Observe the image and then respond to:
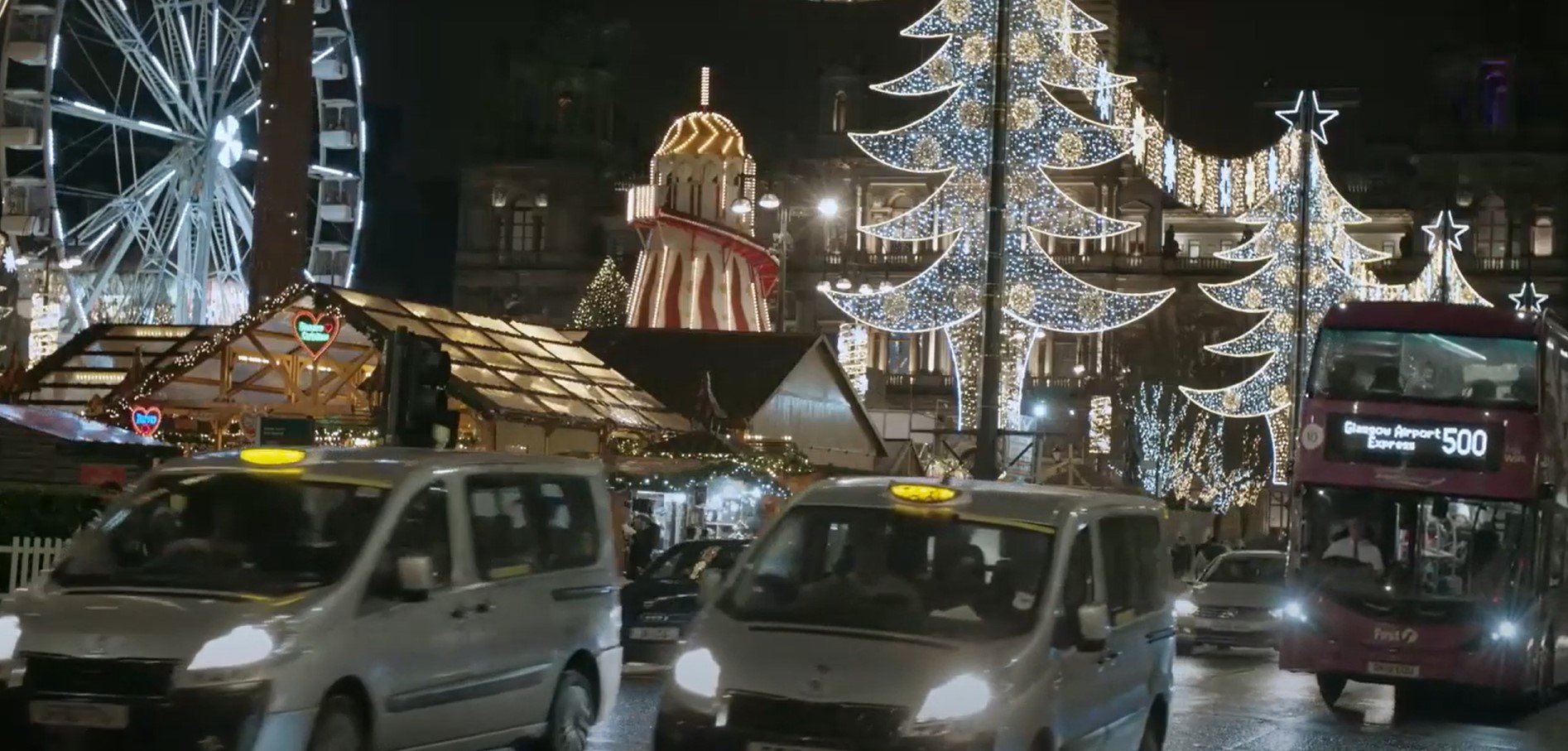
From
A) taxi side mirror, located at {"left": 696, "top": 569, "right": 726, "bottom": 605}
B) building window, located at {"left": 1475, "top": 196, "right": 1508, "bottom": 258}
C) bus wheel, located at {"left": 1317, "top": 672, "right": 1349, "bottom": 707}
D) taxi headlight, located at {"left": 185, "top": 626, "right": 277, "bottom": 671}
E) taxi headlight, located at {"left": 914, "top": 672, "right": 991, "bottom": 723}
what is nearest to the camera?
taxi headlight, located at {"left": 185, "top": 626, "right": 277, "bottom": 671}

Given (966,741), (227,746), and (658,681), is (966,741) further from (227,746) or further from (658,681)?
(658,681)

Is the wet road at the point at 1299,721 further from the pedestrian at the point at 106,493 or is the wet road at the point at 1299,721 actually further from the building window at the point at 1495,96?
the building window at the point at 1495,96

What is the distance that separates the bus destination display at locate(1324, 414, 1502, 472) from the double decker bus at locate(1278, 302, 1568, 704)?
0.05ft

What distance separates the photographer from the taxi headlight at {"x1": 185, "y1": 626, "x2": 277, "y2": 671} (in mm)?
10297

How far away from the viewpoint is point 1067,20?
3134 centimetres

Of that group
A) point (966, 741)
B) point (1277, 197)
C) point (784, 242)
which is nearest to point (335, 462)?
point (966, 741)

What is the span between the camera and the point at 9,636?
1057 centimetres

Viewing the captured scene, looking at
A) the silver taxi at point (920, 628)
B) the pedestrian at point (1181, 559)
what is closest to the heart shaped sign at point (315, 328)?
the pedestrian at point (1181, 559)

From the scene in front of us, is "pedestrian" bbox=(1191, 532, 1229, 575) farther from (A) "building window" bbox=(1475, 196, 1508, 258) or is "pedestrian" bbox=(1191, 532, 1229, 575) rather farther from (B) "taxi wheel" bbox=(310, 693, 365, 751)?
(A) "building window" bbox=(1475, 196, 1508, 258)

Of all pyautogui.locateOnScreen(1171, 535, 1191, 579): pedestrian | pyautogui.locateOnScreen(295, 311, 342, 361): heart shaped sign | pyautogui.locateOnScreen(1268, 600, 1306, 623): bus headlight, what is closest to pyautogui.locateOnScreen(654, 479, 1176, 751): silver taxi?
pyautogui.locateOnScreen(1268, 600, 1306, 623): bus headlight

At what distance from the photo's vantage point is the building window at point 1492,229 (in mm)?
79625

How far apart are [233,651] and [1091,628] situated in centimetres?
396

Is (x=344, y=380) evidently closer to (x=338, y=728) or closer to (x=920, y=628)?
(x=338, y=728)

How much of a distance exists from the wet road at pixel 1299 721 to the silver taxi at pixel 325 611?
7.55 feet
